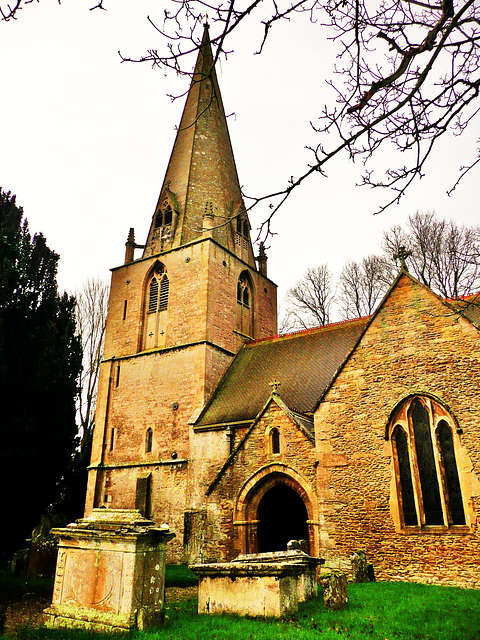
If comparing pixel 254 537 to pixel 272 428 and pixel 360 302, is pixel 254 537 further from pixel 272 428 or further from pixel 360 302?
pixel 360 302

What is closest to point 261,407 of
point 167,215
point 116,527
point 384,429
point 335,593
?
point 384,429

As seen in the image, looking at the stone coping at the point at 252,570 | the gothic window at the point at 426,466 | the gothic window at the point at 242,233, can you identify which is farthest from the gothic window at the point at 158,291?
the stone coping at the point at 252,570

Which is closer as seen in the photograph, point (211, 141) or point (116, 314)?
point (116, 314)

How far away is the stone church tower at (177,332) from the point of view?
62.2 feet

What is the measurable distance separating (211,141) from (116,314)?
34.3 ft

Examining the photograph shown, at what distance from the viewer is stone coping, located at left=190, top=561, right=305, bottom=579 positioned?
7578 mm

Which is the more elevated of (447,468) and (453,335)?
(453,335)

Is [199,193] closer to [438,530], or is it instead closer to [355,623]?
[438,530]

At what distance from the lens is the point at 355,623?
682cm

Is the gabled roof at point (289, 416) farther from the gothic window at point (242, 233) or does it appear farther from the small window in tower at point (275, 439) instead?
the gothic window at point (242, 233)

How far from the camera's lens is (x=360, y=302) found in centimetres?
2836

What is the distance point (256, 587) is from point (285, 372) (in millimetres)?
11545

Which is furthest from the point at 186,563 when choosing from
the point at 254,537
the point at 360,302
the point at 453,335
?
the point at 360,302

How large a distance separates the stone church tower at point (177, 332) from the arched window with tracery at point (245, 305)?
0.19 feet
